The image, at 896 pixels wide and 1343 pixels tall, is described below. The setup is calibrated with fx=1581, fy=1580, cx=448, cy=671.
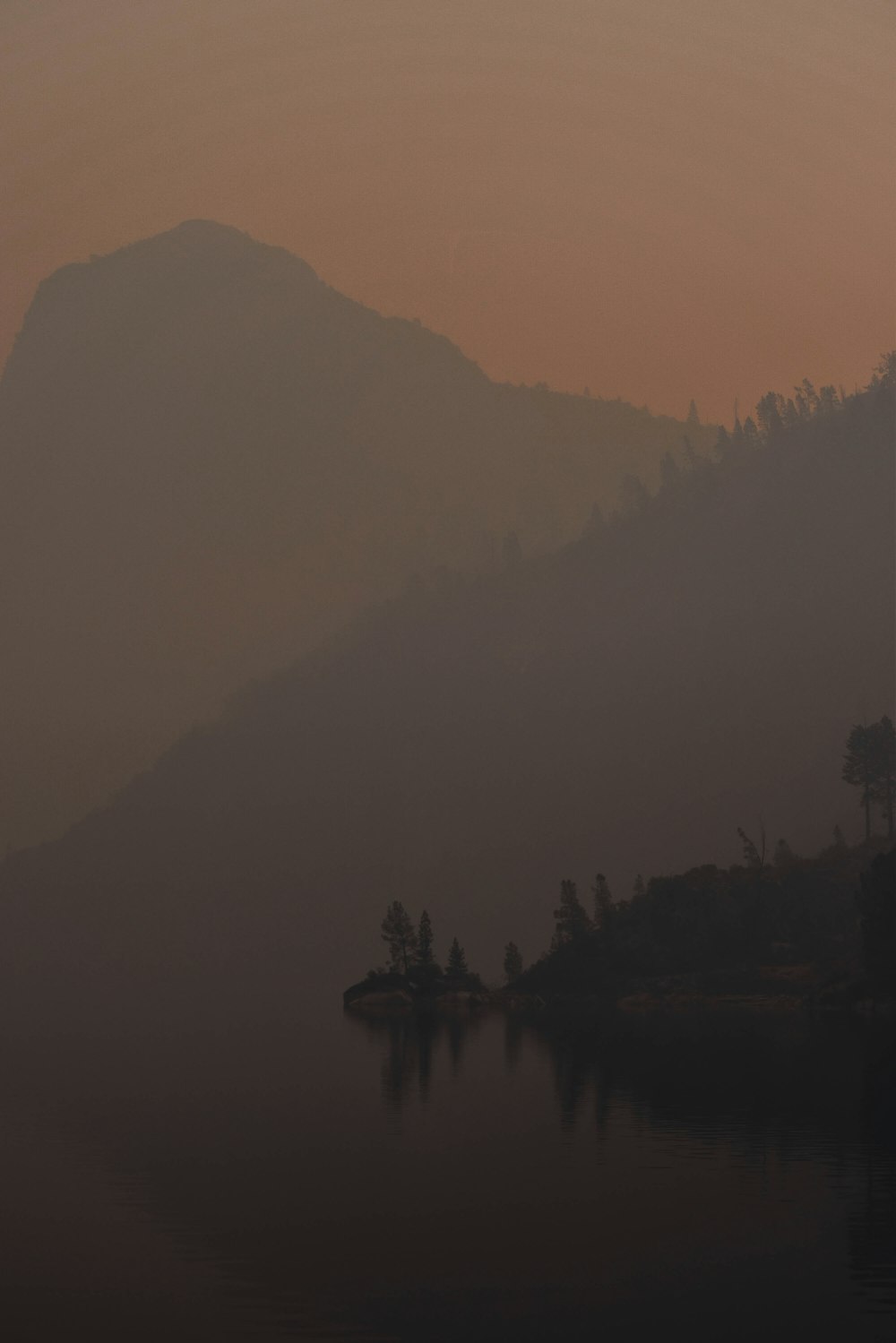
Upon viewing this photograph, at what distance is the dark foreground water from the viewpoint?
5372 cm

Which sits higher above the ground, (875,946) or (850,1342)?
(875,946)

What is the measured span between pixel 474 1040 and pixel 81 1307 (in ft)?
399

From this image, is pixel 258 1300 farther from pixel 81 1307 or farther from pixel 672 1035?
pixel 672 1035

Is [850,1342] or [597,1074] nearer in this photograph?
[850,1342]

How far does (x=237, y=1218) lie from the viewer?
71.9 meters

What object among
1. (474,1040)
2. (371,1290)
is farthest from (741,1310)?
(474,1040)

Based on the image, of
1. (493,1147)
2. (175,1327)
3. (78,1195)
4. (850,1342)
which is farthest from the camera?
(493,1147)

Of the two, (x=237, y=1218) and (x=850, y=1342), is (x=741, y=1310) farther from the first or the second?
(x=237, y=1218)

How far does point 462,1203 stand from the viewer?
74062mm

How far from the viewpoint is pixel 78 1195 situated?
7812 cm

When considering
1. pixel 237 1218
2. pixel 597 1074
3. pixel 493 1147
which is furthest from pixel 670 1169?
pixel 597 1074

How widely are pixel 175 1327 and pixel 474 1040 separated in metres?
124

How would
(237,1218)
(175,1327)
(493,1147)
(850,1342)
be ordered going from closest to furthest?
(850,1342)
(175,1327)
(237,1218)
(493,1147)

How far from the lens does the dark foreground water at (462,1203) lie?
176 feet
